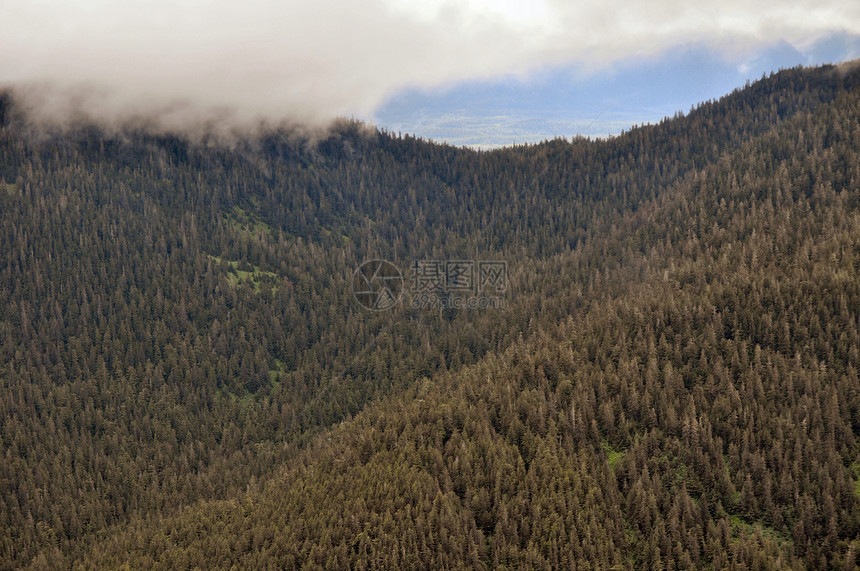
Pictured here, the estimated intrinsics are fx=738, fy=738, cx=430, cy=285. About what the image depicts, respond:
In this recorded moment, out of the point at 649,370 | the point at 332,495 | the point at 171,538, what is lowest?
the point at 171,538

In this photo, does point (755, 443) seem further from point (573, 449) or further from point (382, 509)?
point (382, 509)

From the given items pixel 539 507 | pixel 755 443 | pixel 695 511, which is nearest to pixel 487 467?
pixel 539 507

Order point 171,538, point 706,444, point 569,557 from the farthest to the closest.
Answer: point 171,538 → point 706,444 → point 569,557

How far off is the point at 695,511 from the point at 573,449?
110 ft

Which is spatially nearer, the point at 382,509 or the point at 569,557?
the point at 569,557

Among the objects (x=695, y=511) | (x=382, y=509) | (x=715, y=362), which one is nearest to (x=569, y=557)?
(x=695, y=511)

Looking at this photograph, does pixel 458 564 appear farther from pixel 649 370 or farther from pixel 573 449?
pixel 649 370

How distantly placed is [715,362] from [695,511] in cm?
5211

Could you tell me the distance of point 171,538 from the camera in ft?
630

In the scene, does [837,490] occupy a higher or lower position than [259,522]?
higher

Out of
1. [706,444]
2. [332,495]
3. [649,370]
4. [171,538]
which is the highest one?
[649,370]

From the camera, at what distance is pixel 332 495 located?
595ft

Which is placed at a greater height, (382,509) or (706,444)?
(706,444)

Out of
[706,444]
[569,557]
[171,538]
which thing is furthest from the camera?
[171,538]
